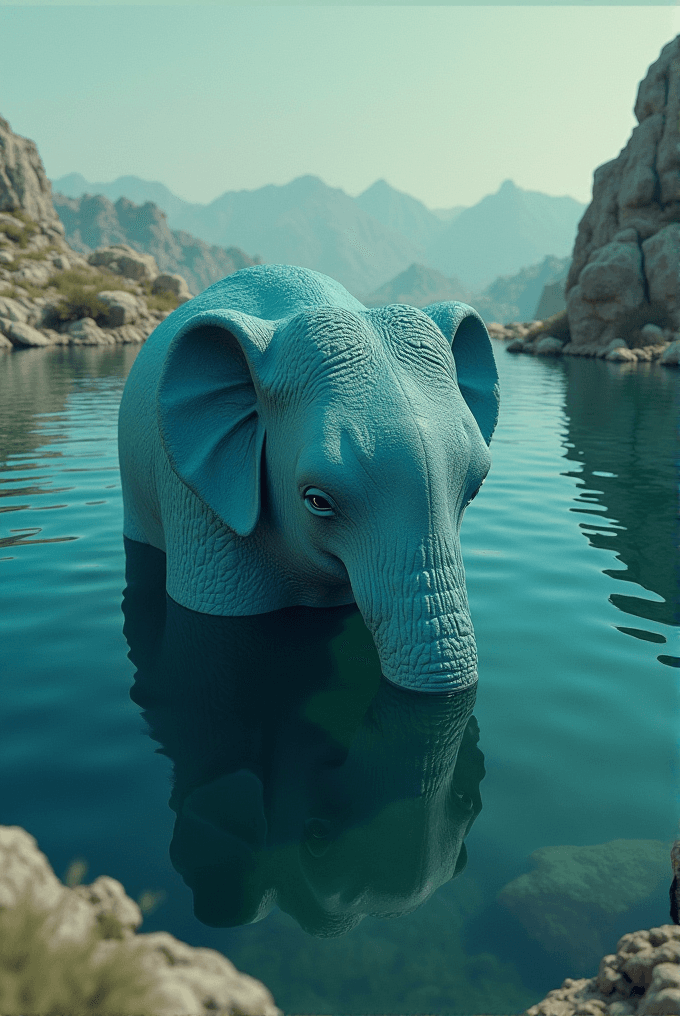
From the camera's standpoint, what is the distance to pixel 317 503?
154 inches

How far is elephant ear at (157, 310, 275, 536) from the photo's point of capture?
14.8 ft

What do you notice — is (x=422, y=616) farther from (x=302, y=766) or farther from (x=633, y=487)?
(x=633, y=487)

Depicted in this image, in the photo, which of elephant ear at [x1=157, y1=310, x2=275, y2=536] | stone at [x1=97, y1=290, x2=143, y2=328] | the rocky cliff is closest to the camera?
elephant ear at [x1=157, y1=310, x2=275, y2=536]

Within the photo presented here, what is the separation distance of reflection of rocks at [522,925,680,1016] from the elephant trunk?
4.72 feet

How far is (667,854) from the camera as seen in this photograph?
2975 mm

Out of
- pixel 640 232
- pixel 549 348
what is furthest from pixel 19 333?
pixel 640 232

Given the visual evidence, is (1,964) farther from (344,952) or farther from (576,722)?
(576,722)

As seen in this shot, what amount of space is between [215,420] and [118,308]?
4544 cm

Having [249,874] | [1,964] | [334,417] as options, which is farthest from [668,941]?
[334,417]

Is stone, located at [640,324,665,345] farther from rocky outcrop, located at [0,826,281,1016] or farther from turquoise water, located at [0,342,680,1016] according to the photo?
rocky outcrop, located at [0,826,281,1016]

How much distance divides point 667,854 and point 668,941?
755mm

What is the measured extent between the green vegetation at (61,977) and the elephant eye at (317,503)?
2392mm

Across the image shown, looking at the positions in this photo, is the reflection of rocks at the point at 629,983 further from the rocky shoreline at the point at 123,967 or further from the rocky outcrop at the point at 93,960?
the rocky outcrop at the point at 93,960

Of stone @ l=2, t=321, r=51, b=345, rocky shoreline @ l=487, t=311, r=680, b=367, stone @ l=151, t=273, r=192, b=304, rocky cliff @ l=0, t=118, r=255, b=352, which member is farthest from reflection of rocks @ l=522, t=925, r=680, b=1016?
stone @ l=151, t=273, r=192, b=304
